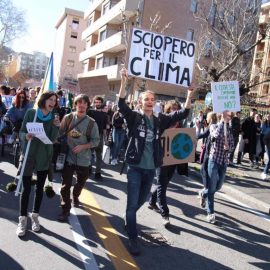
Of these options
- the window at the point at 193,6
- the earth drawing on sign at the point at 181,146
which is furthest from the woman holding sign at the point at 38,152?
the window at the point at 193,6

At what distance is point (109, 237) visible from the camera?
5445 millimetres

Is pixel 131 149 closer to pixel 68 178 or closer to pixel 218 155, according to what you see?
pixel 68 178

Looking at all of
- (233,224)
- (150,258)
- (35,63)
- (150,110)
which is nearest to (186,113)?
(150,110)

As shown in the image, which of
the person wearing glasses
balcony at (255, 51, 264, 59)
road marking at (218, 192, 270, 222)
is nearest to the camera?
road marking at (218, 192, 270, 222)

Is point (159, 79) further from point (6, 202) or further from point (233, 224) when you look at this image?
point (6, 202)

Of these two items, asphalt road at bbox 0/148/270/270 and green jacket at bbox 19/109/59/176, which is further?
green jacket at bbox 19/109/59/176

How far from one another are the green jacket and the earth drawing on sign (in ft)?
6.39

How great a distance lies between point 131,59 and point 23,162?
8.77 ft

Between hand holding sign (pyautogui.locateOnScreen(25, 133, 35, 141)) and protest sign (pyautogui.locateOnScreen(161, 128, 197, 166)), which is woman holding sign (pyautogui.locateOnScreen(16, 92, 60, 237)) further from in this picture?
protest sign (pyautogui.locateOnScreen(161, 128, 197, 166))

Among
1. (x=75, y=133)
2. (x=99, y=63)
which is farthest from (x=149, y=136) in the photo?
(x=99, y=63)

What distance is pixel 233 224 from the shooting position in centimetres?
685

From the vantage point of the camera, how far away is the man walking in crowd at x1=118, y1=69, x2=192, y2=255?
5.05 meters

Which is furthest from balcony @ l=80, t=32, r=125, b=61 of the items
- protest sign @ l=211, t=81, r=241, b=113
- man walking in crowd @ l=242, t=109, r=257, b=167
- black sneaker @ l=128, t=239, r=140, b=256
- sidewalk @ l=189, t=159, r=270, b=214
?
black sneaker @ l=128, t=239, r=140, b=256

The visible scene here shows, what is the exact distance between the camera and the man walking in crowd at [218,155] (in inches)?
258
